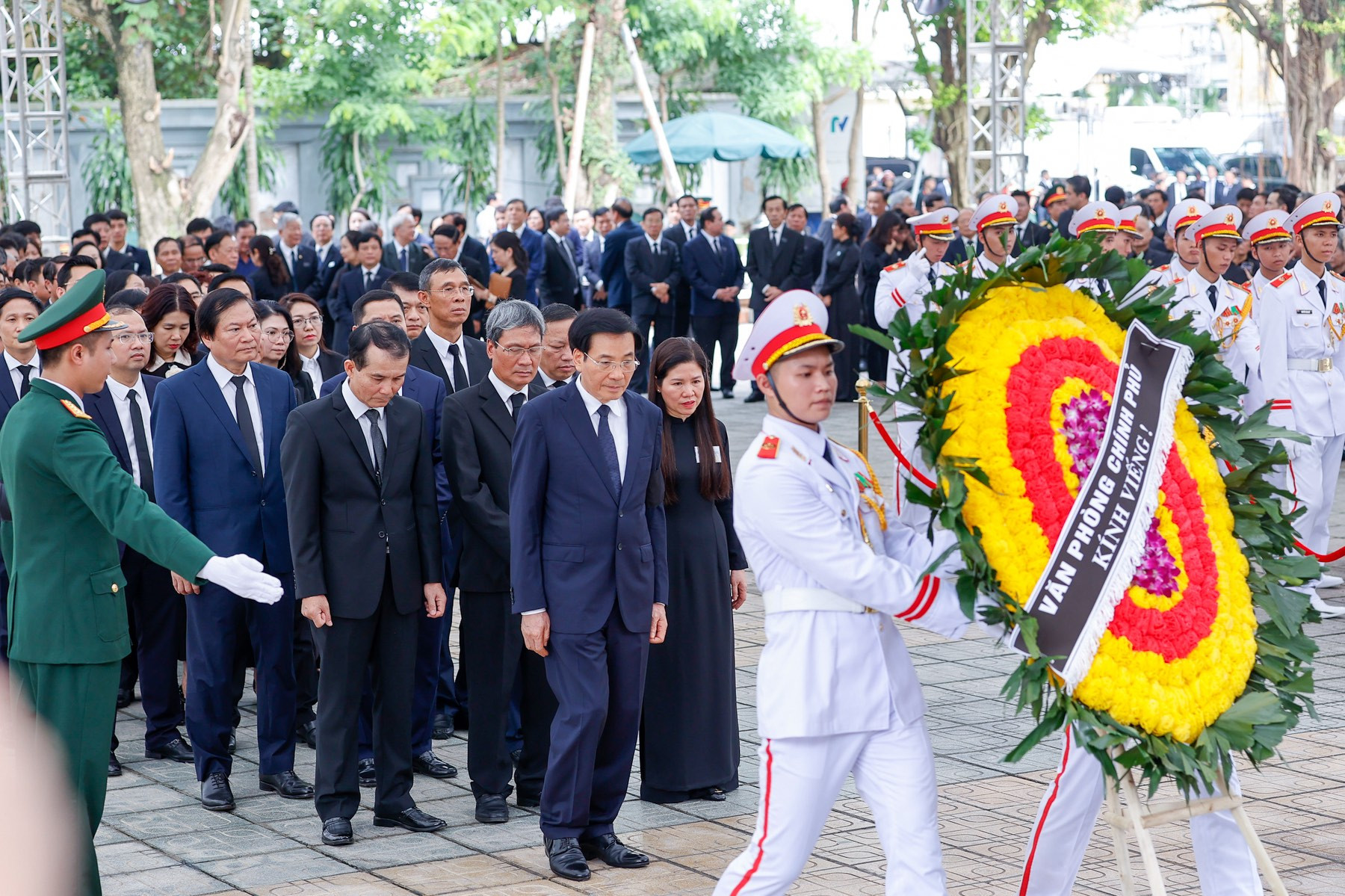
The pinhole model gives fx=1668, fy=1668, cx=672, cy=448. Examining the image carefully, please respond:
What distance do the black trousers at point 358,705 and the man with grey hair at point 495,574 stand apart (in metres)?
0.23

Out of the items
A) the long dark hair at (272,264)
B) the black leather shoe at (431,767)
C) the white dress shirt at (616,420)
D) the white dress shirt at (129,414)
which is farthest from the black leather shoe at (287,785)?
the long dark hair at (272,264)

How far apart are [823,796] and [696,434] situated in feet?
7.04

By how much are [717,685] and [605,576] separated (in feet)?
3.06

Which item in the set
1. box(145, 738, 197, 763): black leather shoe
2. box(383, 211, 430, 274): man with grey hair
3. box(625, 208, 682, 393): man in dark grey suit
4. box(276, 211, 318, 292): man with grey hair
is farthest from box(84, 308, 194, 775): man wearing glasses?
box(625, 208, 682, 393): man in dark grey suit

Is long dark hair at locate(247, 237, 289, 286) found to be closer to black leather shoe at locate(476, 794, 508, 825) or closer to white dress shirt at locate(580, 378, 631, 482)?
black leather shoe at locate(476, 794, 508, 825)

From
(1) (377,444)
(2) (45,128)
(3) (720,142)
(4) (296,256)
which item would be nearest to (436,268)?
(1) (377,444)

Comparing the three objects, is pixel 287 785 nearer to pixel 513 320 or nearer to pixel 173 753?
pixel 173 753

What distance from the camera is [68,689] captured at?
454 cm

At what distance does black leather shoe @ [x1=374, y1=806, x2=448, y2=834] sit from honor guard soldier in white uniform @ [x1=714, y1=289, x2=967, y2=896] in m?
1.92

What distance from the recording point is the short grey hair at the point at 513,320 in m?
5.86

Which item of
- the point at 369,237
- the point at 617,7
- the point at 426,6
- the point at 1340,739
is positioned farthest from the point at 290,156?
the point at 1340,739

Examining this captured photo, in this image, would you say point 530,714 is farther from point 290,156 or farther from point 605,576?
point 290,156

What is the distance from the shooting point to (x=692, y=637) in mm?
5910

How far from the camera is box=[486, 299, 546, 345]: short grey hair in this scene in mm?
5863
